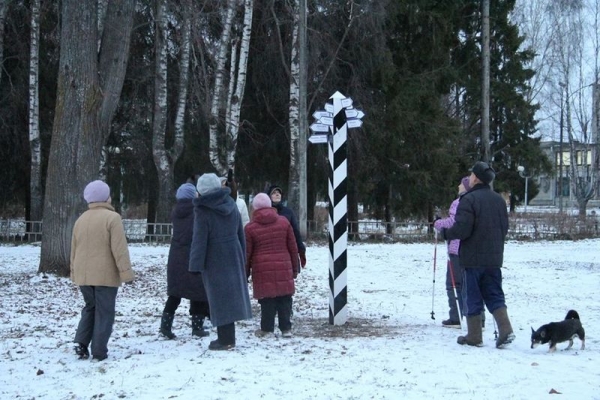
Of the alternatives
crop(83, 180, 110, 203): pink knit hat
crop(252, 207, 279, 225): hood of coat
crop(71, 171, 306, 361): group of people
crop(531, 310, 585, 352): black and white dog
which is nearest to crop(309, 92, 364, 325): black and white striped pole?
crop(71, 171, 306, 361): group of people

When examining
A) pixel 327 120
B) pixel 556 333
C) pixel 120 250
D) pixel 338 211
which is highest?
pixel 327 120

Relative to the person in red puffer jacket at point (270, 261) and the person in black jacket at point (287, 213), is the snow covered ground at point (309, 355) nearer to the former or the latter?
the person in red puffer jacket at point (270, 261)

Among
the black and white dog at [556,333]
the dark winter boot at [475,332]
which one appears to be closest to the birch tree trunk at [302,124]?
the dark winter boot at [475,332]

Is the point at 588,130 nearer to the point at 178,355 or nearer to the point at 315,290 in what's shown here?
the point at 315,290

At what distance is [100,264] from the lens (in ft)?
23.7

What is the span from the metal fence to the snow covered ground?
33.8 ft

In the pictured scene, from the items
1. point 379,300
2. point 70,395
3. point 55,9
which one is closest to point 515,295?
point 379,300

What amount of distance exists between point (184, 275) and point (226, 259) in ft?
2.81

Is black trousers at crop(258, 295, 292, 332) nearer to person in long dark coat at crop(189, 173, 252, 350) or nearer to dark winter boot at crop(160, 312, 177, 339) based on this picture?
person in long dark coat at crop(189, 173, 252, 350)

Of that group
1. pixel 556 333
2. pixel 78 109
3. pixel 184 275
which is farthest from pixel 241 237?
pixel 78 109

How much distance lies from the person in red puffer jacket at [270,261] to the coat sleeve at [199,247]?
96 centimetres

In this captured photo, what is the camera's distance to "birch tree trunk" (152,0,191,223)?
77.3 ft

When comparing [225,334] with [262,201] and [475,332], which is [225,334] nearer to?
[262,201]

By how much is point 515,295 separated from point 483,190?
17.4ft
